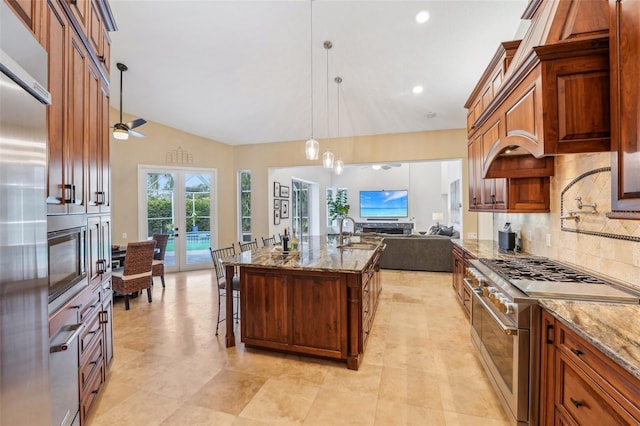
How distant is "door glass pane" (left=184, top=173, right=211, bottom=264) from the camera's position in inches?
259

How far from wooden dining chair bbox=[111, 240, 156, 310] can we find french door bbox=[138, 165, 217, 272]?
6.82ft

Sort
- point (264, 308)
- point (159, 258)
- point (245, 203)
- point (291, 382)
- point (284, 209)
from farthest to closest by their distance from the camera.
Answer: point (284, 209) → point (245, 203) → point (159, 258) → point (264, 308) → point (291, 382)

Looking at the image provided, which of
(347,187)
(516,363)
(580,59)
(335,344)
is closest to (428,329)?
(335,344)

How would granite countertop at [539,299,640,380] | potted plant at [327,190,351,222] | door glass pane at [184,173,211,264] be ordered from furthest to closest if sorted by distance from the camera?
potted plant at [327,190,351,222] < door glass pane at [184,173,211,264] < granite countertop at [539,299,640,380]

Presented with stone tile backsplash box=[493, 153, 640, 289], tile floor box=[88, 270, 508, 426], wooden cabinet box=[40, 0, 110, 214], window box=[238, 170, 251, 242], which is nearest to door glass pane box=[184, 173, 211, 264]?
window box=[238, 170, 251, 242]

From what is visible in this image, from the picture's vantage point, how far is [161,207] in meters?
6.26

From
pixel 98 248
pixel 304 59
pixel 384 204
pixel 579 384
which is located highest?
pixel 304 59

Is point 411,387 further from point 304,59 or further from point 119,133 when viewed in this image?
point 119,133

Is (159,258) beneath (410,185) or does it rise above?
beneath

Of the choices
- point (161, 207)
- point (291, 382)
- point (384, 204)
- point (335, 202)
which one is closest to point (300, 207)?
point (335, 202)

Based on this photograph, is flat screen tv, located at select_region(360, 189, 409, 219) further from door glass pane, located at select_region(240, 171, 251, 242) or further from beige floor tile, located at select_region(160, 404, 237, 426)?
beige floor tile, located at select_region(160, 404, 237, 426)

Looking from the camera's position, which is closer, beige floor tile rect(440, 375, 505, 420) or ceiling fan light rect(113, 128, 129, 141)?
beige floor tile rect(440, 375, 505, 420)

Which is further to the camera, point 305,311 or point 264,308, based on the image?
point 264,308

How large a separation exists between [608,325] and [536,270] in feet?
3.77
